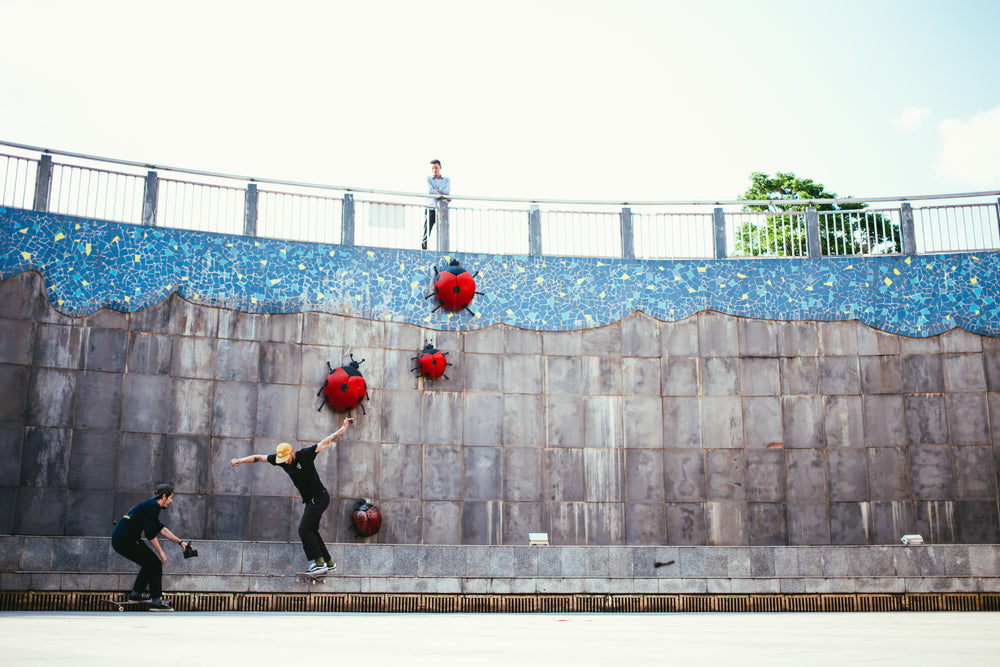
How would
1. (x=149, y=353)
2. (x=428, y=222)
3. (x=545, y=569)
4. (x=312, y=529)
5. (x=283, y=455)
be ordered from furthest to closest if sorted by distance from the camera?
1. (x=428, y=222)
2. (x=149, y=353)
3. (x=545, y=569)
4. (x=312, y=529)
5. (x=283, y=455)

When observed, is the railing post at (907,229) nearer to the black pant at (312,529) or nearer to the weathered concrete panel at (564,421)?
the weathered concrete panel at (564,421)

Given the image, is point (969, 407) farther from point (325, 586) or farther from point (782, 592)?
point (325, 586)

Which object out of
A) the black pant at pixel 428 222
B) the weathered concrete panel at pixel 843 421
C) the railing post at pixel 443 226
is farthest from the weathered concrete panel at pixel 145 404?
the weathered concrete panel at pixel 843 421

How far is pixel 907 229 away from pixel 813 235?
1974 mm

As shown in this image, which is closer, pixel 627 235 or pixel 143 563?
pixel 143 563

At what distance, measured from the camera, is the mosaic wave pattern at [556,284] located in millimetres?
17953

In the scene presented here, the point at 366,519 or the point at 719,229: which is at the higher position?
the point at 719,229

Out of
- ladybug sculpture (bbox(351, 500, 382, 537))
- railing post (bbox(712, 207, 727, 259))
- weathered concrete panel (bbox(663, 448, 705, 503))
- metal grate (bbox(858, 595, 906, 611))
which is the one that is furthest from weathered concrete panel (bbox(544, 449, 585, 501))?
metal grate (bbox(858, 595, 906, 611))

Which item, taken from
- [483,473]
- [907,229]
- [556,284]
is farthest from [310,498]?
[907,229]

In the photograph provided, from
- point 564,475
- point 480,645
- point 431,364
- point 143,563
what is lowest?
point 480,645

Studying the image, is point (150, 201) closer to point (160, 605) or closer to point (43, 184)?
point (43, 184)

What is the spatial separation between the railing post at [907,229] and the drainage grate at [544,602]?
7892 mm

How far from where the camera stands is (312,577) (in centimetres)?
1339

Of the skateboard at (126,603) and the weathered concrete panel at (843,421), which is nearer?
the skateboard at (126,603)
